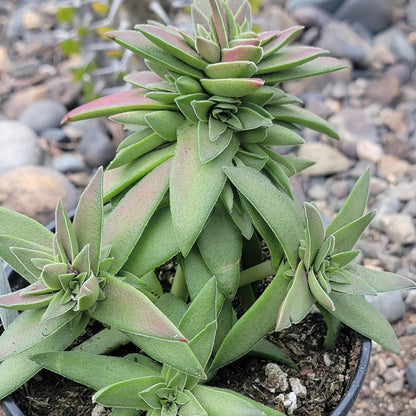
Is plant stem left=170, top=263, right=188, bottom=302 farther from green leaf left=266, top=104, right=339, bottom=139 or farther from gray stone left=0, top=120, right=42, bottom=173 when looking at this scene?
gray stone left=0, top=120, right=42, bottom=173

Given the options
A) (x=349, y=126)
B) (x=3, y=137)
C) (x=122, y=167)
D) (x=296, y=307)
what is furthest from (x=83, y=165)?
(x=296, y=307)

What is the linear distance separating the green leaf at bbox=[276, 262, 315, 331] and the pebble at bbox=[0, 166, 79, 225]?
115 centimetres

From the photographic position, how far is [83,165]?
87.6 inches

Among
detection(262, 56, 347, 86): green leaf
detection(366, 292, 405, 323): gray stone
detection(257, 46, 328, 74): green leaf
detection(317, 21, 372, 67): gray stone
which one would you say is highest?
detection(257, 46, 328, 74): green leaf

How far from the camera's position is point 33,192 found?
5.91ft

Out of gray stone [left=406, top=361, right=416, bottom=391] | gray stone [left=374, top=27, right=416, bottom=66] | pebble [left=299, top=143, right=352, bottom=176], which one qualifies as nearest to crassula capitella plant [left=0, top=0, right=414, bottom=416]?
gray stone [left=406, top=361, right=416, bottom=391]

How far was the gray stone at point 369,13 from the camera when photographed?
277 centimetres

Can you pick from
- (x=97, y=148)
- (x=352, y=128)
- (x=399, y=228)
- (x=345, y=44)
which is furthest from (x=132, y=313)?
(x=345, y=44)

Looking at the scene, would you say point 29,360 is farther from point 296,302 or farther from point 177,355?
point 296,302

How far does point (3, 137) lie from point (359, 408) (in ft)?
5.18

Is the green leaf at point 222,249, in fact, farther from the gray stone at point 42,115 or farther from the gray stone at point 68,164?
the gray stone at point 42,115

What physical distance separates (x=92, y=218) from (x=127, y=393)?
0.82 ft

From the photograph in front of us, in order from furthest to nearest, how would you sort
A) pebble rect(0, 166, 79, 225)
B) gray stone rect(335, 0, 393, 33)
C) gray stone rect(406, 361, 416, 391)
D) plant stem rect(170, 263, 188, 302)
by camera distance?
gray stone rect(335, 0, 393, 33) → pebble rect(0, 166, 79, 225) → gray stone rect(406, 361, 416, 391) → plant stem rect(170, 263, 188, 302)

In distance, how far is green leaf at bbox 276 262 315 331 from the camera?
779 millimetres
